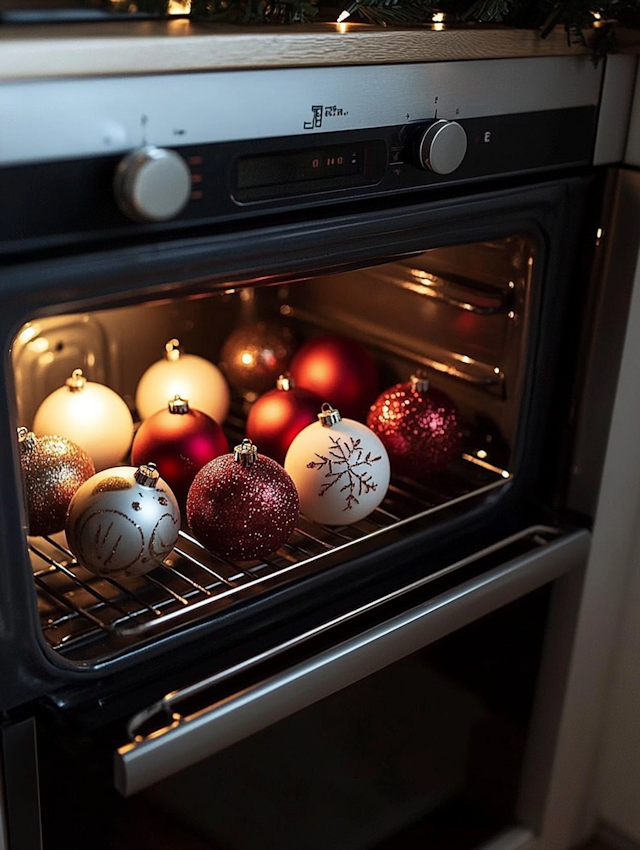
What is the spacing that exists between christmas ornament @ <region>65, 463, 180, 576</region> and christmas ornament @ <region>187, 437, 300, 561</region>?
44 mm

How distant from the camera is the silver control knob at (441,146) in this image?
777 millimetres

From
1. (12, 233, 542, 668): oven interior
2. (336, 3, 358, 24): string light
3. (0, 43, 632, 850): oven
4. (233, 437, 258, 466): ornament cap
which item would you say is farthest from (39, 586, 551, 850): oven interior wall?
(336, 3, 358, 24): string light

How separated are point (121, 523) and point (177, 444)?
0.15 meters

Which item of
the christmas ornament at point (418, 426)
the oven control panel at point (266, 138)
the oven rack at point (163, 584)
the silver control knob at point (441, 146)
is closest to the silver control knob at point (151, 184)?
the oven control panel at point (266, 138)

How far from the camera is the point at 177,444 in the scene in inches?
36.7

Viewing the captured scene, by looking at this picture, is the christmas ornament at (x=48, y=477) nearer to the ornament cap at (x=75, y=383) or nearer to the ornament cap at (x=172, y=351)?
the ornament cap at (x=75, y=383)

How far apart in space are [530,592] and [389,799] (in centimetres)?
28

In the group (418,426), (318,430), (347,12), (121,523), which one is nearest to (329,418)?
(318,430)

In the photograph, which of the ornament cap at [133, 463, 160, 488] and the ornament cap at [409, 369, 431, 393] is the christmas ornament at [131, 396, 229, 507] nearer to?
the ornament cap at [133, 463, 160, 488]

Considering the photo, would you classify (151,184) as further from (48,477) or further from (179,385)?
(179,385)

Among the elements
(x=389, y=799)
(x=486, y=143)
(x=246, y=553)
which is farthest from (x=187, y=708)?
(x=486, y=143)

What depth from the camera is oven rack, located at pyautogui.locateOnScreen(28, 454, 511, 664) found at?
79 centimetres

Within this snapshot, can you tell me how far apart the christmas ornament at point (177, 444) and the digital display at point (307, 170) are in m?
0.28

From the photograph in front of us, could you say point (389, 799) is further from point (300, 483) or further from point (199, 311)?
point (199, 311)
